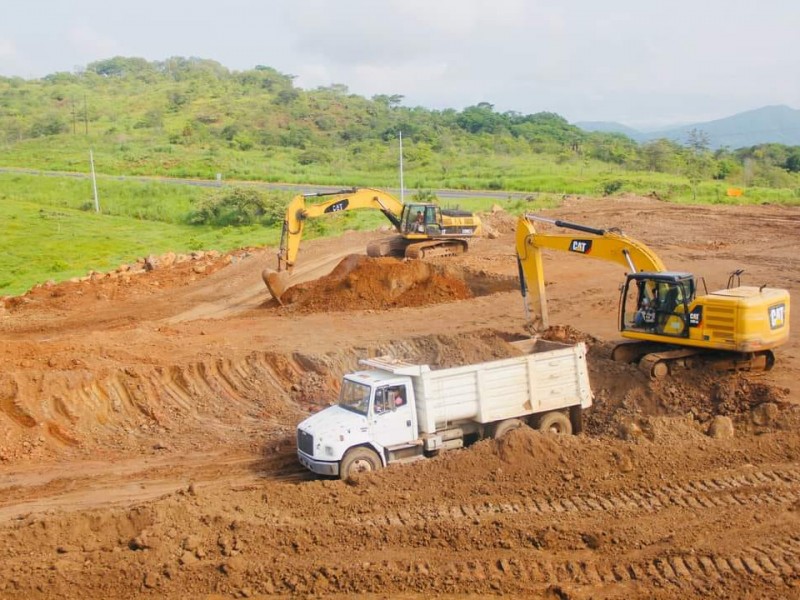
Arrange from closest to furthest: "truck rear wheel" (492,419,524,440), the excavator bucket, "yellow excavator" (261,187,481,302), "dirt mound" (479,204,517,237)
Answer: "truck rear wheel" (492,419,524,440)
the excavator bucket
"yellow excavator" (261,187,481,302)
"dirt mound" (479,204,517,237)

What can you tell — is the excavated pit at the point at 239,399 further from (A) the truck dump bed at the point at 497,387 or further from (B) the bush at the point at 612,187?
(B) the bush at the point at 612,187

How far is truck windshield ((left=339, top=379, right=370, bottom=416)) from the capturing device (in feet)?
45.3

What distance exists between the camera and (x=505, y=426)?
1448cm

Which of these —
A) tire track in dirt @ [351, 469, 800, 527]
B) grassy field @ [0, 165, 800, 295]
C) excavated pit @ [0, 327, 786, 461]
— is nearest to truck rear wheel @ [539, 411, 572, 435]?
excavated pit @ [0, 327, 786, 461]

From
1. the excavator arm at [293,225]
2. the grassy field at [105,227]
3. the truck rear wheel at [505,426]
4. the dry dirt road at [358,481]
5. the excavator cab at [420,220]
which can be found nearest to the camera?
the dry dirt road at [358,481]

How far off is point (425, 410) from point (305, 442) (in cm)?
204

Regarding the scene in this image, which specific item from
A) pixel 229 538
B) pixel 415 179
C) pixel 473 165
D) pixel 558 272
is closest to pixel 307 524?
pixel 229 538

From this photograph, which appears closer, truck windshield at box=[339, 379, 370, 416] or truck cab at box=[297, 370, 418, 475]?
truck cab at box=[297, 370, 418, 475]

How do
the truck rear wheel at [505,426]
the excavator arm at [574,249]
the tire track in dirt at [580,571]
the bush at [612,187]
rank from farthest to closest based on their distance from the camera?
the bush at [612,187] → the excavator arm at [574,249] → the truck rear wheel at [505,426] → the tire track in dirt at [580,571]

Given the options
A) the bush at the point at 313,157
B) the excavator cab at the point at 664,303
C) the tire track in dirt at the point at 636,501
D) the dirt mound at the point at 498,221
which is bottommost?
the tire track in dirt at the point at 636,501

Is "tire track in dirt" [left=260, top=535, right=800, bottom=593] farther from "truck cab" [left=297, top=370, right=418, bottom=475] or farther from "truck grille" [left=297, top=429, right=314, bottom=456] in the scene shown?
"truck grille" [left=297, top=429, right=314, bottom=456]

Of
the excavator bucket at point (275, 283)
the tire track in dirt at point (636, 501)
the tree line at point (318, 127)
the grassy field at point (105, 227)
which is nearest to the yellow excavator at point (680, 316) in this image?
the tire track in dirt at point (636, 501)

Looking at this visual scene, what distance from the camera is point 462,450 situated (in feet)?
45.1

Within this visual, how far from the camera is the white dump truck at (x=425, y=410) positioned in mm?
13500
